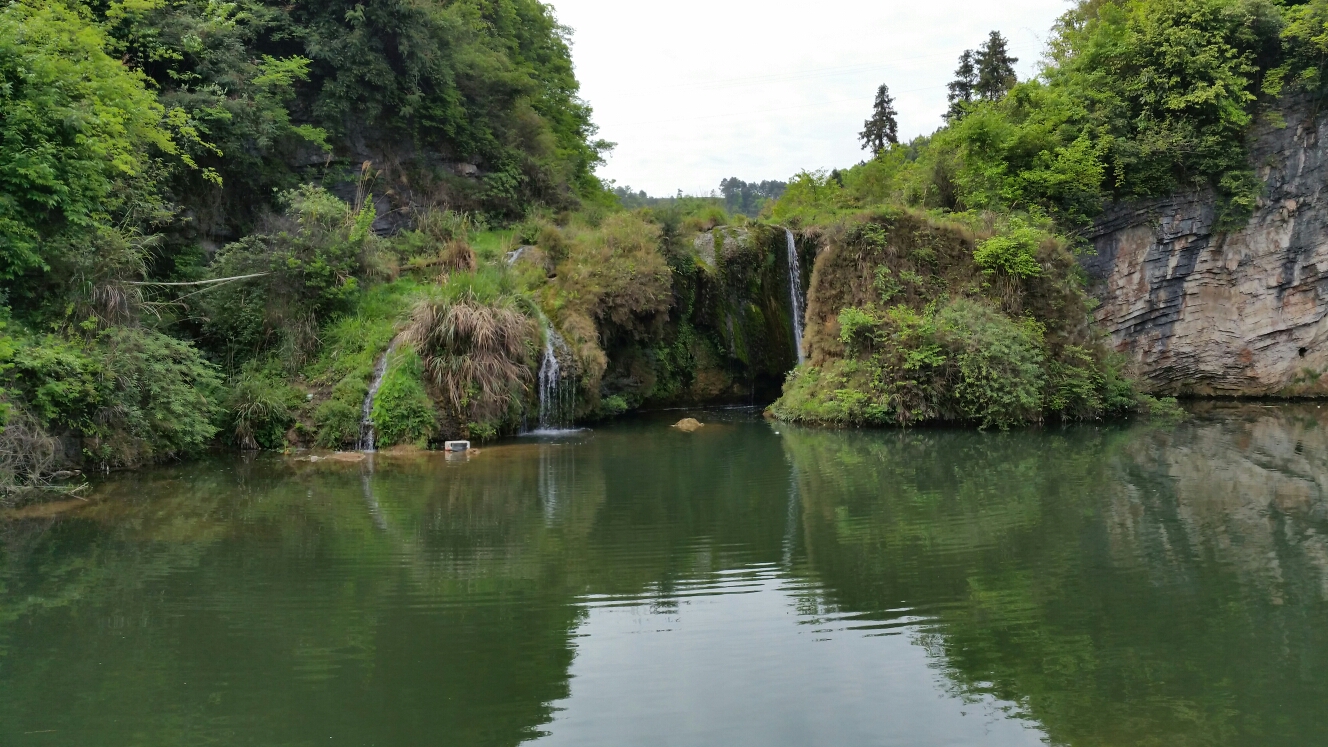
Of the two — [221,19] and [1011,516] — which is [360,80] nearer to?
[221,19]

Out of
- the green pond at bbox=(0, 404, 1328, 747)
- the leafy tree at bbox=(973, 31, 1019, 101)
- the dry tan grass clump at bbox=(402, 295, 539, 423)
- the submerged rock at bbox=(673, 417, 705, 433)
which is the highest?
the leafy tree at bbox=(973, 31, 1019, 101)

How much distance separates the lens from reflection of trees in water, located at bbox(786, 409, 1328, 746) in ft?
15.8

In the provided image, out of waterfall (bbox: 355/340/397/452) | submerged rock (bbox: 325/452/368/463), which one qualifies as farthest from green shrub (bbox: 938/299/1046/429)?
submerged rock (bbox: 325/452/368/463)

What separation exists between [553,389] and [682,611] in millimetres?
12084

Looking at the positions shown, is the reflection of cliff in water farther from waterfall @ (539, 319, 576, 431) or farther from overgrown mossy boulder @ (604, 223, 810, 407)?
waterfall @ (539, 319, 576, 431)

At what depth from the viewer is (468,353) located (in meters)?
16.8

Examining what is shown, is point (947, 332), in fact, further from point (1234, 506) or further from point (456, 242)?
point (456, 242)

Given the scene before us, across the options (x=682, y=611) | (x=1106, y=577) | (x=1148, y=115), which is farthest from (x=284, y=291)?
(x=1148, y=115)

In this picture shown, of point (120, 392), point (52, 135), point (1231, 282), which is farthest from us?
point (1231, 282)

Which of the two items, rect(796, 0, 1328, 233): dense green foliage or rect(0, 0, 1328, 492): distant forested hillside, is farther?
rect(796, 0, 1328, 233): dense green foliage

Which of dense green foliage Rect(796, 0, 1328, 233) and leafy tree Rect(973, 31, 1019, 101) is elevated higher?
leafy tree Rect(973, 31, 1019, 101)

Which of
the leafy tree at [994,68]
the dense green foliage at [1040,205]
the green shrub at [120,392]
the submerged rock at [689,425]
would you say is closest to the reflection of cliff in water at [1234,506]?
the dense green foliage at [1040,205]

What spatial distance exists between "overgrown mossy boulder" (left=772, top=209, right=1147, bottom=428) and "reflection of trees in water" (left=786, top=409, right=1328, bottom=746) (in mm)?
3814

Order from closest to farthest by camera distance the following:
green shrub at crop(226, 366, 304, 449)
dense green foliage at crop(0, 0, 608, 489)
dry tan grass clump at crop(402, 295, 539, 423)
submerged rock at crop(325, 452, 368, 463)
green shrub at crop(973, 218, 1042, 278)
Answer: dense green foliage at crop(0, 0, 608, 489), submerged rock at crop(325, 452, 368, 463), green shrub at crop(226, 366, 304, 449), dry tan grass clump at crop(402, 295, 539, 423), green shrub at crop(973, 218, 1042, 278)
